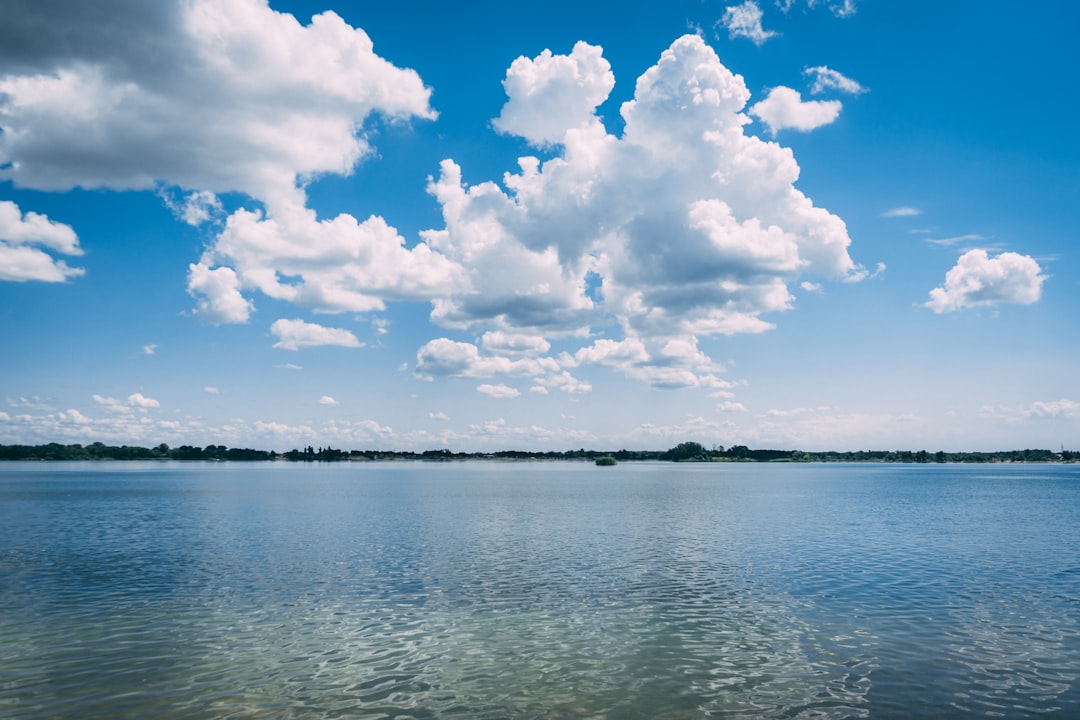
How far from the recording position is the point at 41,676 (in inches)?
938

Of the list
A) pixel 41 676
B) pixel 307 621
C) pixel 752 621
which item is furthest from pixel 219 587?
pixel 752 621

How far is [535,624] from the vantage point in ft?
102

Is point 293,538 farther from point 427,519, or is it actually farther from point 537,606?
point 537,606

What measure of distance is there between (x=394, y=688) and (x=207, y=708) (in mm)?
5677

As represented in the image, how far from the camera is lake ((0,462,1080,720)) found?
72.2ft

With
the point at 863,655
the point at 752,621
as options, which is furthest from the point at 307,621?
the point at 863,655

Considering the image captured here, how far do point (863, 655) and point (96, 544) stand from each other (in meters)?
58.6

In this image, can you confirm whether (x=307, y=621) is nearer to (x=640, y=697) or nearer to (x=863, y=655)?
(x=640, y=697)

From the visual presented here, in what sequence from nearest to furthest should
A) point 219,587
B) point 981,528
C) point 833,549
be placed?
point 219,587 → point 833,549 → point 981,528

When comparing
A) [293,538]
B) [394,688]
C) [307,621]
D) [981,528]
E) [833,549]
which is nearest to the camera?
[394,688]

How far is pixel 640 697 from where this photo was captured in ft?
72.9

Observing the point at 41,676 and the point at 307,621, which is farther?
the point at 307,621

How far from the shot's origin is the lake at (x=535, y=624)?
2202 cm

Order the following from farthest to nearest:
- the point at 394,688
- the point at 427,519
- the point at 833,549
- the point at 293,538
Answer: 1. the point at 427,519
2. the point at 293,538
3. the point at 833,549
4. the point at 394,688
